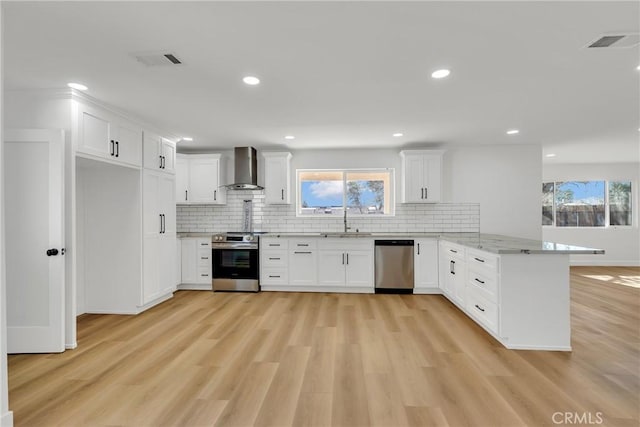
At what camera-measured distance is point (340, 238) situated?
468cm

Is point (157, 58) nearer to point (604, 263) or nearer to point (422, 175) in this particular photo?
point (422, 175)

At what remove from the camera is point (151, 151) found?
12.8ft

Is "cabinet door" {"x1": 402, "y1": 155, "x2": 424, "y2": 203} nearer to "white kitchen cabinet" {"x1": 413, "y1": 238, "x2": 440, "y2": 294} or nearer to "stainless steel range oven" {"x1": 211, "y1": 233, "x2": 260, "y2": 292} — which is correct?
"white kitchen cabinet" {"x1": 413, "y1": 238, "x2": 440, "y2": 294}

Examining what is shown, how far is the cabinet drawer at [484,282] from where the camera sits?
2838mm

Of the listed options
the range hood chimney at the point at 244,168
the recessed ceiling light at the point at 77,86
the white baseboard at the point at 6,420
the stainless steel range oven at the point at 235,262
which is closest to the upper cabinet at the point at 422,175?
the range hood chimney at the point at 244,168

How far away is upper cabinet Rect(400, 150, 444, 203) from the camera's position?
16.0ft

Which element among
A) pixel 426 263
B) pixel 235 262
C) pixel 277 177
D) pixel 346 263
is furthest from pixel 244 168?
pixel 426 263

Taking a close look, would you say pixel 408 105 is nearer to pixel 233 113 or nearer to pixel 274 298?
pixel 233 113

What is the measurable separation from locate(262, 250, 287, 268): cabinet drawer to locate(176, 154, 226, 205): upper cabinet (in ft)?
4.36

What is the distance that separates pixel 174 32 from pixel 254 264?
11.5ft

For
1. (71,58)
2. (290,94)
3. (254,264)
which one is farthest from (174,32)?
(254,264)

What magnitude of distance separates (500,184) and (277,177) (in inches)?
153

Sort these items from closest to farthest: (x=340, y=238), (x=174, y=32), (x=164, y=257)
Result: (x=174, y=32) < (x=164, y=257) < (x=340, y=238)

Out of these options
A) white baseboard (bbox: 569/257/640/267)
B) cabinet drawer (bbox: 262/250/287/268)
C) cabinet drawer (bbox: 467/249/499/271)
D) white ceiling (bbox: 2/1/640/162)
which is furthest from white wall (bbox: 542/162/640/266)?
cabinet drawer (bbox: 262/250/287/268)
